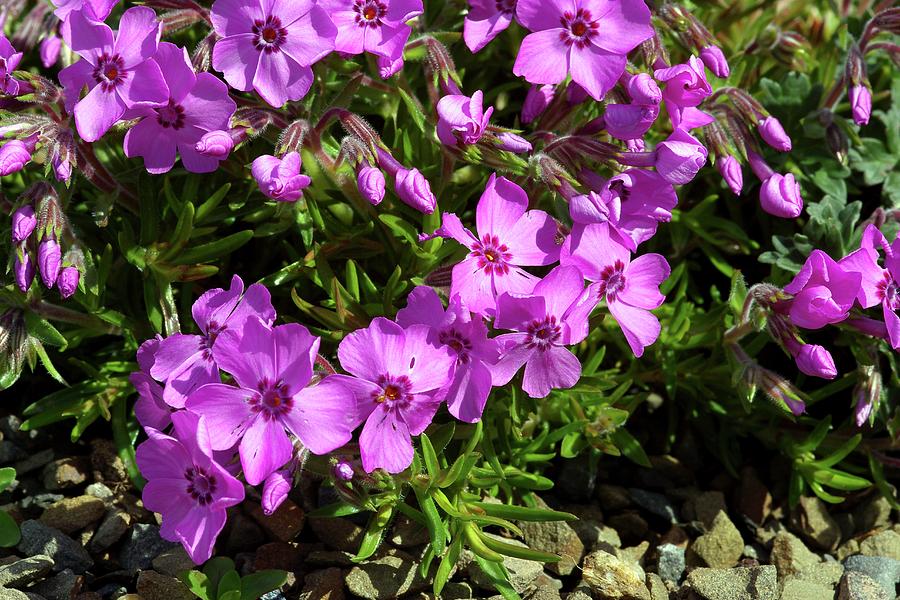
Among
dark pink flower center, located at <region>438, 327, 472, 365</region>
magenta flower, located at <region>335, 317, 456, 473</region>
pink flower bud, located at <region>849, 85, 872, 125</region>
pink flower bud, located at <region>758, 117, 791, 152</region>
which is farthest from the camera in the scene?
pink flower bud, located at <region>849, 85, 872, 125</region>

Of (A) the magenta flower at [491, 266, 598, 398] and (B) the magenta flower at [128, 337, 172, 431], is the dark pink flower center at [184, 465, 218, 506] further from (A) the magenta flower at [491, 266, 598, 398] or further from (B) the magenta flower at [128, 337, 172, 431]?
(A) the magenta flower at [491, 266, 598, 398]

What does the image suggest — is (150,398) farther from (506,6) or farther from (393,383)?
(506,6)

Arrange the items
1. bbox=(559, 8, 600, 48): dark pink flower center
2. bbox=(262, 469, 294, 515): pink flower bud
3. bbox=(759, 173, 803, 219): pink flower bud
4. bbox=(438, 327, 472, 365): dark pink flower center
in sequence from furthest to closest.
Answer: bbox=(759, 173, 803, 219): pink flower bud
bbox=(559, 8, 600, 48): dark pink flower center
bbox=(438, 327, 472, 365): dark pink flower center
bbox=(262, 469, 294, 515): pink flower bud

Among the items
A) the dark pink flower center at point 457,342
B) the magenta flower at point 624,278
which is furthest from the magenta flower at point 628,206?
the dark pink flower center at point 457,342

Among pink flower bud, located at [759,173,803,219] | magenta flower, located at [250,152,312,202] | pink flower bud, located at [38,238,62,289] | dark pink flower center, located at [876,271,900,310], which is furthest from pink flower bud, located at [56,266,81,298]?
dark pink flower center, located at [876,271,900,310]

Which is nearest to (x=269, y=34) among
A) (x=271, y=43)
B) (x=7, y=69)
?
(x=271, y=43)

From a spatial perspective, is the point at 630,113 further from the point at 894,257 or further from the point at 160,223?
the point at 160,223
